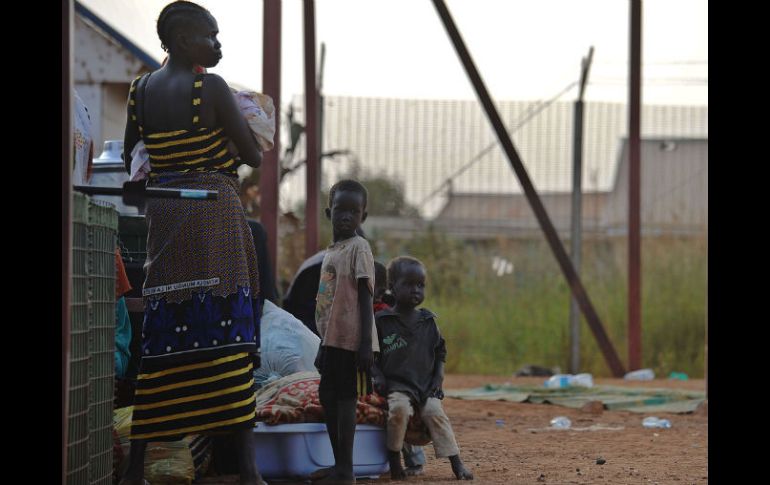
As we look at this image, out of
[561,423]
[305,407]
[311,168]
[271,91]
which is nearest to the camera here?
[305,407]

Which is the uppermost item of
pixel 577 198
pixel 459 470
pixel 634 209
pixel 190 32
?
pixel 190 32

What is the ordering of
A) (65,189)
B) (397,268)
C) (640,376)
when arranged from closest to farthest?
(65,189) < (397,268) < (640,376)

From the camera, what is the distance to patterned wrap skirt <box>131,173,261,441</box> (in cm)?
460

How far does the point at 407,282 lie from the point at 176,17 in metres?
1.47

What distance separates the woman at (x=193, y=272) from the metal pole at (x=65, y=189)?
1.41 m

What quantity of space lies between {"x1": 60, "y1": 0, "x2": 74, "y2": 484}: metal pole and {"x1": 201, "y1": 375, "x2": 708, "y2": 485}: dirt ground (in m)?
2.35

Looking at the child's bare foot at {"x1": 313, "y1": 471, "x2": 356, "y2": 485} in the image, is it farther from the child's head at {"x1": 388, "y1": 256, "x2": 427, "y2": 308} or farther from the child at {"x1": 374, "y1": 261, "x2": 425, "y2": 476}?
the child's head at {"x1": 388, "y1": 256, "x2": 427, "y2": 308}

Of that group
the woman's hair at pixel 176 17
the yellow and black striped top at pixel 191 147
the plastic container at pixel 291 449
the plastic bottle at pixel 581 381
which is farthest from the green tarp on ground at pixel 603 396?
the woman's hair at pixel 176 17

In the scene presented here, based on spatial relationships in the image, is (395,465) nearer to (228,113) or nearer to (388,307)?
(388,307)

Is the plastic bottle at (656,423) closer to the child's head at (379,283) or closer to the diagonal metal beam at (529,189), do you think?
the child's head at (379,283)

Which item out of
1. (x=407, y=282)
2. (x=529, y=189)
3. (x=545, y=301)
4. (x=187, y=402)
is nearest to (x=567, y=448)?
(x=407, y=282)

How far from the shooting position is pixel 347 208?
5098 mm

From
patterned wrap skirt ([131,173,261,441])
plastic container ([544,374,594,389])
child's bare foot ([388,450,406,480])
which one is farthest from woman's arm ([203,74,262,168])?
plastic container ([544,374,594,389])
